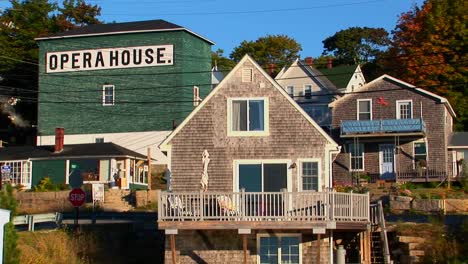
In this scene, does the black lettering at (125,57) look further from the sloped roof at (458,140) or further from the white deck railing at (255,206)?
the white deck railing at (255,206)

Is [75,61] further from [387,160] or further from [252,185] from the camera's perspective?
[252,185]

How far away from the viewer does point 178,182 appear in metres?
35.7

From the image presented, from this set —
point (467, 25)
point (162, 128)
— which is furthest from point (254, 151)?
point (467, 25)

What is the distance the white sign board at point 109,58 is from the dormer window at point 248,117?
29456 mm

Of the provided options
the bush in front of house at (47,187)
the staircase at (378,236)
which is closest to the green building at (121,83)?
the bush in front of house at (47,187)

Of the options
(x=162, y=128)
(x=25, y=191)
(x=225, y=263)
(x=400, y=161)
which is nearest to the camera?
(x=225, y=263)

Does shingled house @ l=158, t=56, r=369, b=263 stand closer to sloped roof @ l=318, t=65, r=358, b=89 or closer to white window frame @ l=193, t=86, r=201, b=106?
white window frame @ l=193, t=86, r=201, b=106

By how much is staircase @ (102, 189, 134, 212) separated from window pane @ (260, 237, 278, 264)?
58.5 ft

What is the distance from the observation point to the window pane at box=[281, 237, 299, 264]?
33875 millimetres

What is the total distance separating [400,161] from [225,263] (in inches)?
1057

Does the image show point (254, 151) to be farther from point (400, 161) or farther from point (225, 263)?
point (400, 161)

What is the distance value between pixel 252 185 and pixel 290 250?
306cm

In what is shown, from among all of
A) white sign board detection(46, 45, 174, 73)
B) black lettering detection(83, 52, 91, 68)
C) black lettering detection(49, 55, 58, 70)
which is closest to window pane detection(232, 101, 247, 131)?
white sign board detection(46, 45, 174, 73)

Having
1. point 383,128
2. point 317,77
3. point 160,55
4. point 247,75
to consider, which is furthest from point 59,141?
point 247,75
